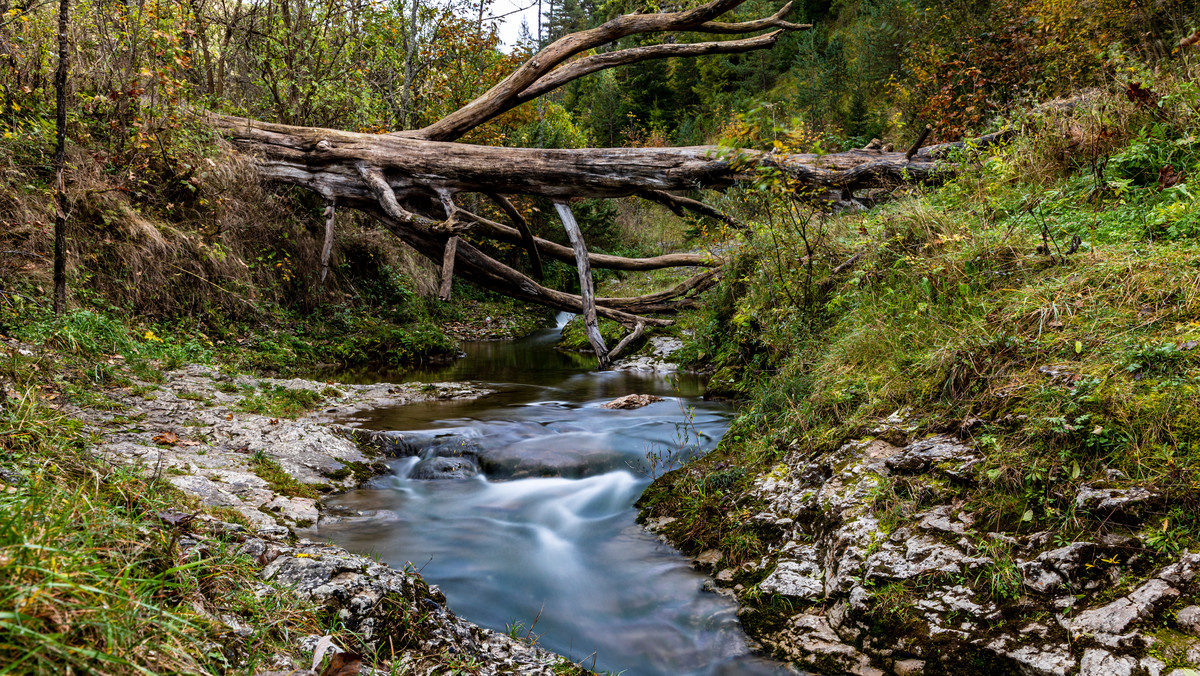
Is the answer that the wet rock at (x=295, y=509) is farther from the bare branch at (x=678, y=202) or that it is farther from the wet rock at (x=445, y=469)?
the bare branch at (x=678, y=202)

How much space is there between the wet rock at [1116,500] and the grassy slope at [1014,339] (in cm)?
4

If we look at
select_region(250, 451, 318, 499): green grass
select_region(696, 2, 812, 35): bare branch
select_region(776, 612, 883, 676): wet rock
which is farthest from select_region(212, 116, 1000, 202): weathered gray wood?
select_region(776, 612, 883, 676): wet rock

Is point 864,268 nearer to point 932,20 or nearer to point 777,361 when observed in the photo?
point 777,361

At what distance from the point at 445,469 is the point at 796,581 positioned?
3362 millimetres

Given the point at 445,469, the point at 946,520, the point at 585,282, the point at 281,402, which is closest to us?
the point at 946,520

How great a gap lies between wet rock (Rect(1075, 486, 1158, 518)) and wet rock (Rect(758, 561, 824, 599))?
3.96ft

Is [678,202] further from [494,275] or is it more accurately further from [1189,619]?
[1189,619]

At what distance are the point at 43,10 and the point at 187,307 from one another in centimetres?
386

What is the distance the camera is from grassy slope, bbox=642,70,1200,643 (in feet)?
8.85

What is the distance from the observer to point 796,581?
3207mm

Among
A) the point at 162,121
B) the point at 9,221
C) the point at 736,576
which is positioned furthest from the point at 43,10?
the point at 736,576

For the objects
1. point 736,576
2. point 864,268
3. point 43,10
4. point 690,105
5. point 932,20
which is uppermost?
point 690,105

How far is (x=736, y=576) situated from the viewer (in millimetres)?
3543

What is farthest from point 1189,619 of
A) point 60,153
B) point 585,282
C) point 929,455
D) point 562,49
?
point 562,49
